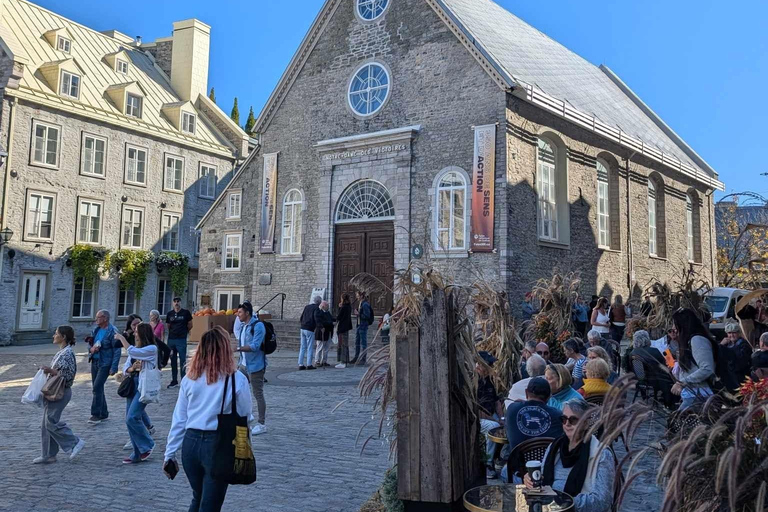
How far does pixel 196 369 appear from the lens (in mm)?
4660

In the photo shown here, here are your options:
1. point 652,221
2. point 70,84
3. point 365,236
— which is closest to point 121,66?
point 70,84

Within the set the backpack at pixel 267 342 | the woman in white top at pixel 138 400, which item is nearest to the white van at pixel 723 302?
the backpack at pixel 267 342

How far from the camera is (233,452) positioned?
4445 mm

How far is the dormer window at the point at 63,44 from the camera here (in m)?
29.4

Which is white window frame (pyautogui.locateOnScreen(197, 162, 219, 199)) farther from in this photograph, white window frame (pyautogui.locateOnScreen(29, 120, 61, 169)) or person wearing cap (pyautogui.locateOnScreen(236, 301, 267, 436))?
person wearing cap (pyautogui.locateOnScreen(236, 301, 267, 436))

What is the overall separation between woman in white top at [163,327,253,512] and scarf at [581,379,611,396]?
12.7 ft

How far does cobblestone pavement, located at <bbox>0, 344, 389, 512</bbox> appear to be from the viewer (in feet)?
19.2

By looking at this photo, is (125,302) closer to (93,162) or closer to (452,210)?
(93,162)

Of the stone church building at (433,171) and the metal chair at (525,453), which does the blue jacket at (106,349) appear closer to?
the metal chair at (525,453)

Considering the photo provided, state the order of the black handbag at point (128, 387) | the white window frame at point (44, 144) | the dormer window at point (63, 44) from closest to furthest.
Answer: the black handbag at point (128, 387) < the white window frame at point (44, 144) < the dormer window at point (63, 44)

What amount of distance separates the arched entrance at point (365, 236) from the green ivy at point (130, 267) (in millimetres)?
12384

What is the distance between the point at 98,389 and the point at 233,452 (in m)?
6.12

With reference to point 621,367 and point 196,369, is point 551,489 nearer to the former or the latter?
point 196,369

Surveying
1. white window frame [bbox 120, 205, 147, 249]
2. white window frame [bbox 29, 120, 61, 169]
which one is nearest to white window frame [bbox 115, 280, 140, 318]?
white window frame [bbox 120, 205, 147, 249]
